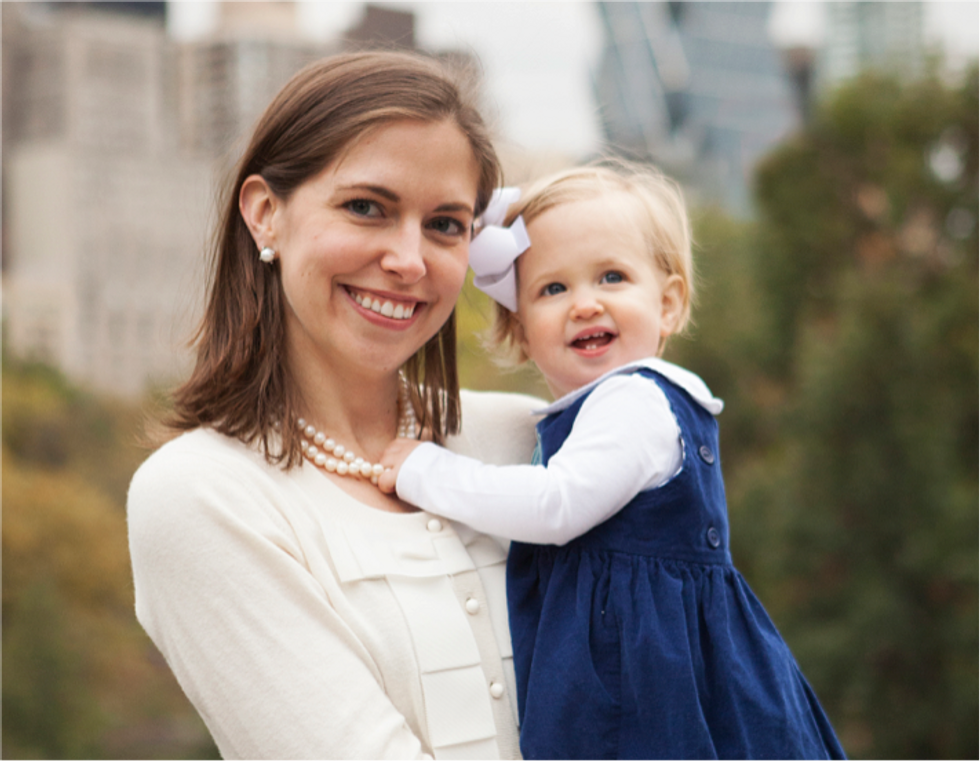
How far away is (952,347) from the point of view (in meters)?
14.6

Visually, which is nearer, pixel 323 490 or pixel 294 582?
pixel 294 582

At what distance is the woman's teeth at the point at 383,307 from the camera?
1.75 m

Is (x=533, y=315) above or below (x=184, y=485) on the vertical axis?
above

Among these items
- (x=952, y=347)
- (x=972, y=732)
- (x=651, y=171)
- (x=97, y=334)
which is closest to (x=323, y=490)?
(x=651, y=171)

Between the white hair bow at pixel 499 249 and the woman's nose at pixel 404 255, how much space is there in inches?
→ 12.9

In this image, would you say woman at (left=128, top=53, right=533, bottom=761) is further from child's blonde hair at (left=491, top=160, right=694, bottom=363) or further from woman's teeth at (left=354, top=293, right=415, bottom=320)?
child's blonde hair at (left=491, top=160, right=694, bottom=363)

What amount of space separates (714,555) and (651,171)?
954 mm

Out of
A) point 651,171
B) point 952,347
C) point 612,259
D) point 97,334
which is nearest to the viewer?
point 612,259

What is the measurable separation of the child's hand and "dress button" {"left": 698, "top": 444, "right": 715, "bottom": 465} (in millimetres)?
517

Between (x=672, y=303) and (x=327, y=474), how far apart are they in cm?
89

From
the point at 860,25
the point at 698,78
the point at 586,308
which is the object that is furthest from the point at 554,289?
the point at 860,25

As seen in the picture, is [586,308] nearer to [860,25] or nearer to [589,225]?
[589,225]

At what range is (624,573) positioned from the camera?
69.9 inches

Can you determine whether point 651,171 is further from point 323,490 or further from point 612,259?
point 323,490
